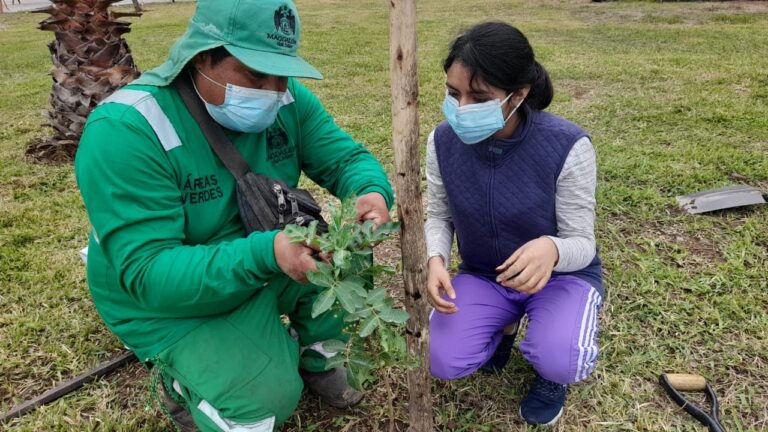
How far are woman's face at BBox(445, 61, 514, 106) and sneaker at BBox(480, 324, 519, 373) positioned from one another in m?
0.92

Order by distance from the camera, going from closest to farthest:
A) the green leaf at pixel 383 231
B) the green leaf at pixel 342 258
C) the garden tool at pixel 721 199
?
1. the green leaf at pixel 342 258
2. the green leaf at pixel 383 231
3. the garden tool at pixel 721 199

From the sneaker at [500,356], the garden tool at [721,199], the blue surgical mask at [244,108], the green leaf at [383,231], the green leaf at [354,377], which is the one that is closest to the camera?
the green leaf at [383,231]

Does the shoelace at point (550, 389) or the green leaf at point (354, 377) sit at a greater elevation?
the green leaf at point (354, 377)

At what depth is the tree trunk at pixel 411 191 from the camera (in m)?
1.34

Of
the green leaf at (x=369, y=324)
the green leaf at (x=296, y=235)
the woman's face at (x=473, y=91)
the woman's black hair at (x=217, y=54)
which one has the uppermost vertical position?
the woman's black hair at (x=217, y=54)

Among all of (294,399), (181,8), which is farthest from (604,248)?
(181,8)

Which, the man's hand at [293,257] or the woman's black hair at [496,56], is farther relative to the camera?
the woman's black hair at [496,56]

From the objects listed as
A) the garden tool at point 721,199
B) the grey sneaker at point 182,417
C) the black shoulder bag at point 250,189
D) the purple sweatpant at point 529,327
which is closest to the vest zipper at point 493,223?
the purple sweatpant at point 529,327

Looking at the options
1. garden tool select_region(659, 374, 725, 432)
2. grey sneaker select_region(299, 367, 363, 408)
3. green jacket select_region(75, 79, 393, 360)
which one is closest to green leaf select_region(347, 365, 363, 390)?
green jacket select_region(75, 79, 393, 360)

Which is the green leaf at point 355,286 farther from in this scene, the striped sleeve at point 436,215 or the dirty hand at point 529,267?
the striped sleeve at point 436,215

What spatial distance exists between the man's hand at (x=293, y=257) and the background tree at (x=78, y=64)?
12.3ft

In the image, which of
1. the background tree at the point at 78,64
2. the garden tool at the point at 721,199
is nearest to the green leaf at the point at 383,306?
the garden tool at the point at 721,199

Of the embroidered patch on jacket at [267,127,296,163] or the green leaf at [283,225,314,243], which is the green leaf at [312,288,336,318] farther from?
the embroidered patch on jacket at [267,127,296,163]

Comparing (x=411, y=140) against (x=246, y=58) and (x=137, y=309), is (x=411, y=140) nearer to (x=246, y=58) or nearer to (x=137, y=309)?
(x=246, y=58)
